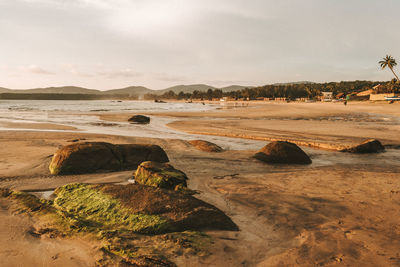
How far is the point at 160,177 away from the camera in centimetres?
503

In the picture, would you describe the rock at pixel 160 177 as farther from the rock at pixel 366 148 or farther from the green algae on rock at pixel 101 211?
the rock at pixel 366 148

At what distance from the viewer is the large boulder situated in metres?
3.45

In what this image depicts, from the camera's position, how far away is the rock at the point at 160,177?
498 cm

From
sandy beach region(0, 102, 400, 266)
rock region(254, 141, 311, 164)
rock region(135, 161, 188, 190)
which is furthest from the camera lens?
rock region(254, 141, 311, 164)

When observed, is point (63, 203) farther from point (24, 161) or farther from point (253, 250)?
point (24, 161)

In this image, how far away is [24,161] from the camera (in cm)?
736

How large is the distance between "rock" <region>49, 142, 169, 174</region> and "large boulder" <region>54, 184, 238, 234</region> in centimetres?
207

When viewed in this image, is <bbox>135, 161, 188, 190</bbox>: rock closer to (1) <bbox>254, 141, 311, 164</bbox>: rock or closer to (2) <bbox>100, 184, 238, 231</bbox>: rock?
(2) <bbox>100, 184, 238, 231</bbox>: rock

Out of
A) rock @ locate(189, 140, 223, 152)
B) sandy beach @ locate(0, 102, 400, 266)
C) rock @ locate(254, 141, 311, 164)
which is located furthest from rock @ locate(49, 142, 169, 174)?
rock @ locate(254, 141, 311, 164)

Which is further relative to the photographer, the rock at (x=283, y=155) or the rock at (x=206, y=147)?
the rock at (x=206, y=147)

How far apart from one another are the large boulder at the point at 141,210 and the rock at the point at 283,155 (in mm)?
4915

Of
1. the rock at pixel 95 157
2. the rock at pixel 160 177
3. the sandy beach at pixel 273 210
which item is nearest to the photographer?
the sandy beach at pixel 273 210

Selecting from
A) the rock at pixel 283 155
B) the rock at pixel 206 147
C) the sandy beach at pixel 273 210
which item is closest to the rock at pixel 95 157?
the sandy beach at pixel 273 210

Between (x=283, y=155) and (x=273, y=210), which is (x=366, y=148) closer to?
Answer: (x=283, y=155)
